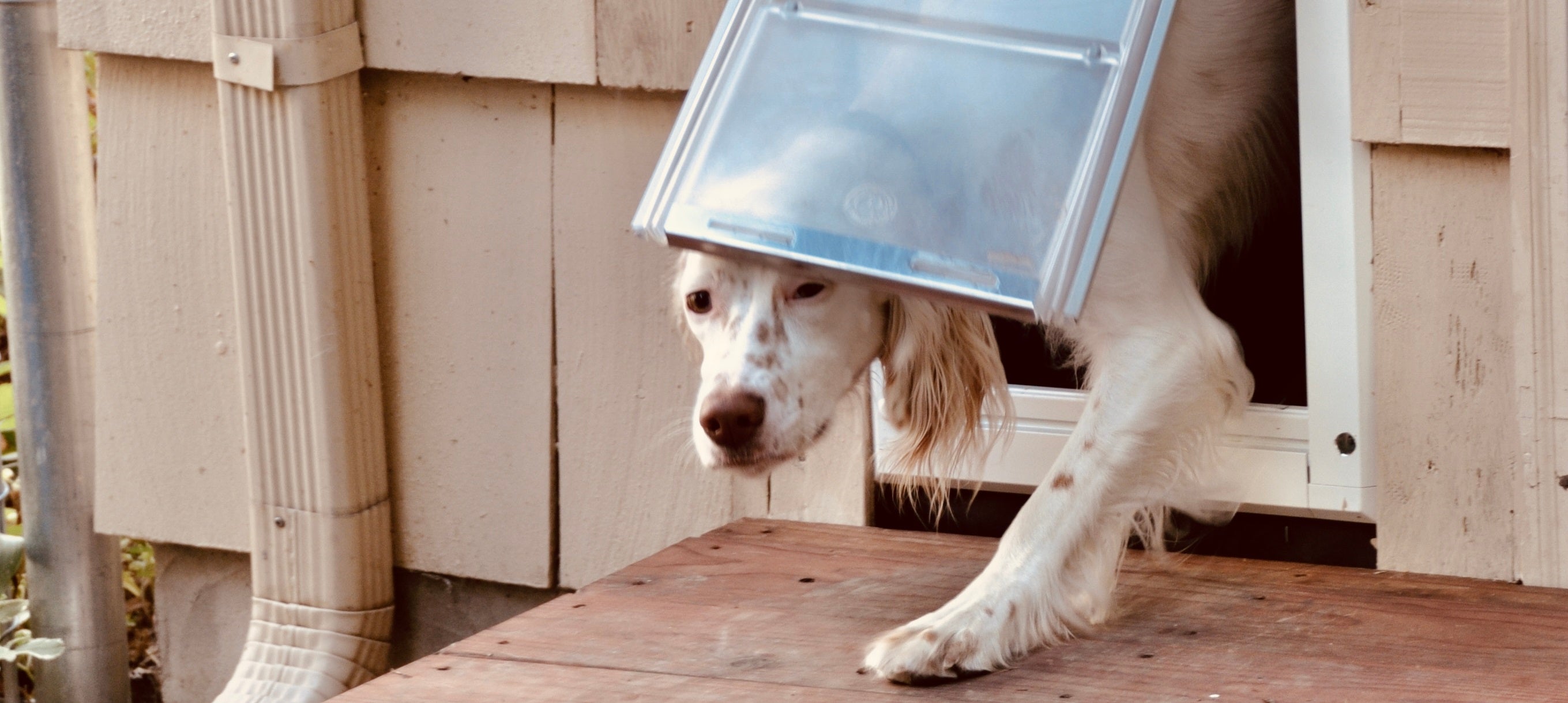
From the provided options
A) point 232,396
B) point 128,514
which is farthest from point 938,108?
point 128,514

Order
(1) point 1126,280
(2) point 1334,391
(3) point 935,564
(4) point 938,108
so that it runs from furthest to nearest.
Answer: (3) point 935,564, (2) point 1334,391, (1) point 1126,280, (4) point 938,108

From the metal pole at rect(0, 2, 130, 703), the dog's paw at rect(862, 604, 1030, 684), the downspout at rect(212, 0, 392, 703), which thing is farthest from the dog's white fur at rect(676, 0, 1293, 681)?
the metal pole at rect(0, 2, 130, 703)

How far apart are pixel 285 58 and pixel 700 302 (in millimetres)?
1001

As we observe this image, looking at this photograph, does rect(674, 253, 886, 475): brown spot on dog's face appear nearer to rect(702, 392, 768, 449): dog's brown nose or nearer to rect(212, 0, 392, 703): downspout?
rect(702, 392, 768, 449): dog's brown nose

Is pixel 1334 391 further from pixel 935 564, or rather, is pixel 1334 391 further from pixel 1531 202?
pixel 935 564

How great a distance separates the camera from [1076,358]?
2.12m

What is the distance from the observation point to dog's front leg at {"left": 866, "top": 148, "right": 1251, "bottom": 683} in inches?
74.6

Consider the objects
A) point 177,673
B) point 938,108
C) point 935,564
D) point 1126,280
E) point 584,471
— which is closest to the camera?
point 938,108

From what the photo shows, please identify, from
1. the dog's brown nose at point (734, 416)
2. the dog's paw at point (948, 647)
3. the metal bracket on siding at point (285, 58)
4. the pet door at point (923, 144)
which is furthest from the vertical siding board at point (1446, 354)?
the metal bracket on siding at point (285, 58)

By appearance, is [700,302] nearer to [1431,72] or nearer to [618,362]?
[618,362]

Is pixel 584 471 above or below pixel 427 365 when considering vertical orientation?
below

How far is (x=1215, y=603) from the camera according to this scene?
81.2 inches

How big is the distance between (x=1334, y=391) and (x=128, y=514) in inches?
88.0

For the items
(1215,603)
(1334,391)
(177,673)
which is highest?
(1334,391)
